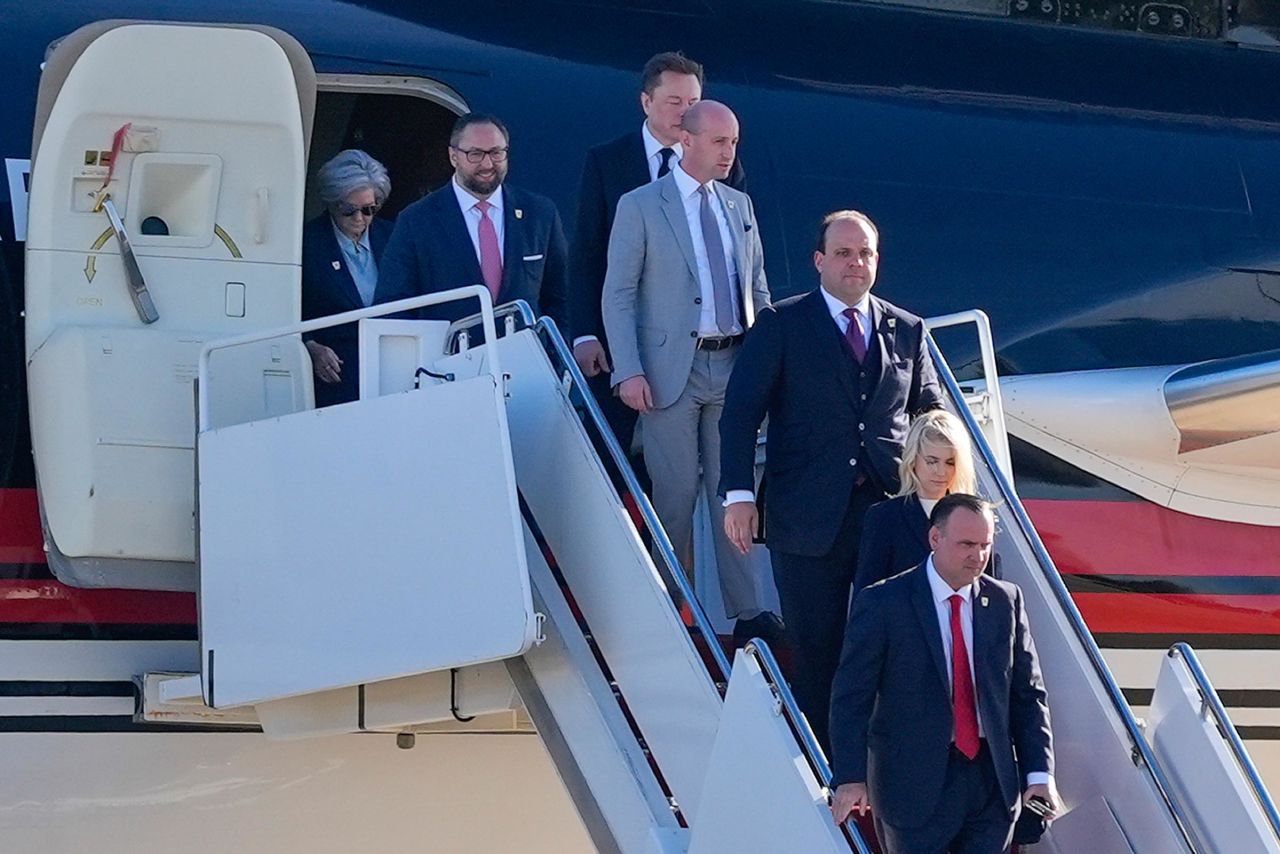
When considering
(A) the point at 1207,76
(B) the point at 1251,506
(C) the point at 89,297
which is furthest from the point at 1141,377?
(C) the point at 89,297

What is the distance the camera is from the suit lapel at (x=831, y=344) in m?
5.37

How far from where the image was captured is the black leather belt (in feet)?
19.1

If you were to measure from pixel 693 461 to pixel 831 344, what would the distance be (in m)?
0.65

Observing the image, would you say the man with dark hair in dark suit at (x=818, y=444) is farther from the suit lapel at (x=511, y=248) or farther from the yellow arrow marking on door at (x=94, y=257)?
the yellow arrow marking on door at (x=94, y=257)

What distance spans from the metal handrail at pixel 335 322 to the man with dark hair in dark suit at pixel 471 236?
359 mm

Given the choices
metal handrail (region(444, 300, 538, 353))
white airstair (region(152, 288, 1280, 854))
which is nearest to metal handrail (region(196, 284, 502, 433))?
white airstair (region(152, 288, 1280, 854))

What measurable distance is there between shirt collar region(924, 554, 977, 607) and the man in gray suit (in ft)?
3.37

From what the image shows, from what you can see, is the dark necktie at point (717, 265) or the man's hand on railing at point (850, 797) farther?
the dark necktie at point (717, 265)

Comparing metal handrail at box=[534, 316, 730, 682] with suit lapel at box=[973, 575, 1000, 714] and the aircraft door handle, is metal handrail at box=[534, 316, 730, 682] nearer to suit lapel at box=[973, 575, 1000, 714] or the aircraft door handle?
suit lapel at box=[973, 575, 1000, 714]

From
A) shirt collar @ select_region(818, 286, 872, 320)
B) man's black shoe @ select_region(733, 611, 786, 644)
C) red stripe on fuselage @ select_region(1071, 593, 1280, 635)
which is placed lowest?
red stripe on fuselage @ select_region(1071, 593, 1280, 635)

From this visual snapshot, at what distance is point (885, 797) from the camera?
4715mm

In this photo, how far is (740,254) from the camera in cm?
593

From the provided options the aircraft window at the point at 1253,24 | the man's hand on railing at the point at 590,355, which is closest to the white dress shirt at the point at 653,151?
the man's hand on railing at the point at 590,355

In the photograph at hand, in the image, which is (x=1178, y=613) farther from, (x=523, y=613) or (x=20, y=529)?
(x=20, y=529)
